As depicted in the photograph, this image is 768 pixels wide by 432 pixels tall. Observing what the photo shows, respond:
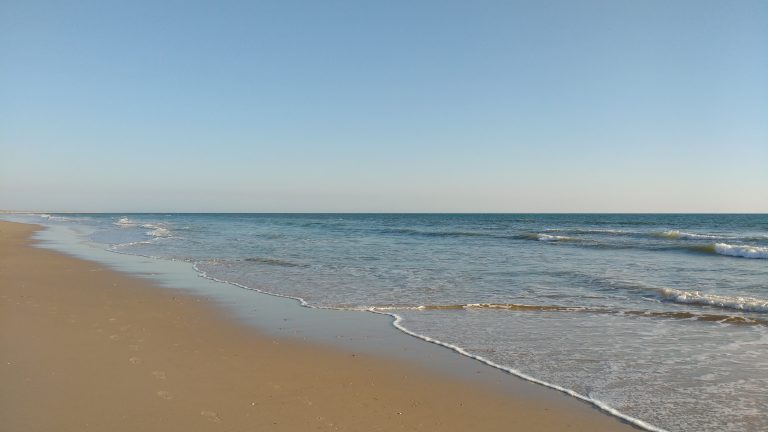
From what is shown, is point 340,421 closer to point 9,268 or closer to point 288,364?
point 288,364

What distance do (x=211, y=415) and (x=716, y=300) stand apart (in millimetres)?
9999

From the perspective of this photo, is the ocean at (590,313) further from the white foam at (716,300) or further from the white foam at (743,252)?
the white foam at (743,252)

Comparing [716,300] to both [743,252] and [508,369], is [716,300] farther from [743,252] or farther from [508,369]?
[743,252]

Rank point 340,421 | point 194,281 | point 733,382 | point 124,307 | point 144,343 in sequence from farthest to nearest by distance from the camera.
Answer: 1. point 194,281
2. point 124,307
3. point 144,343
4. point 733,382
5. point 340,421

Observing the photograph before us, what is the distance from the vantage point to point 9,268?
573 inches

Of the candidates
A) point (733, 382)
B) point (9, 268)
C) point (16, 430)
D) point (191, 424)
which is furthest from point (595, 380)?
point (9, 268)

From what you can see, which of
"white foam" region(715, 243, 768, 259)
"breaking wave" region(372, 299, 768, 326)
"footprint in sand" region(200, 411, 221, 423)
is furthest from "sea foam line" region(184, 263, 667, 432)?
"white foam" region(715, 243, 768, 259)

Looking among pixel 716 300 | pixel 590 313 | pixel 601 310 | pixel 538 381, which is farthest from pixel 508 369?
pixel 716 300

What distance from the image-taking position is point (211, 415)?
173 inches

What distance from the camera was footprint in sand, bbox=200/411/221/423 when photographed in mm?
4301

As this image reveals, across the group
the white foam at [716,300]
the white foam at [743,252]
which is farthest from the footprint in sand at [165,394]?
the white foam at [743,252]

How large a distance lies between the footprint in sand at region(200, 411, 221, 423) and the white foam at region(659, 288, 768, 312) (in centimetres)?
967

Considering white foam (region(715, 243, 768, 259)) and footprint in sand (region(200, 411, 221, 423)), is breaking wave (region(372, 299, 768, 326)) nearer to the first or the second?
footprint in sand (region(200, 411, 221, 423))

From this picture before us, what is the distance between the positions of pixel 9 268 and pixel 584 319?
15.6m
